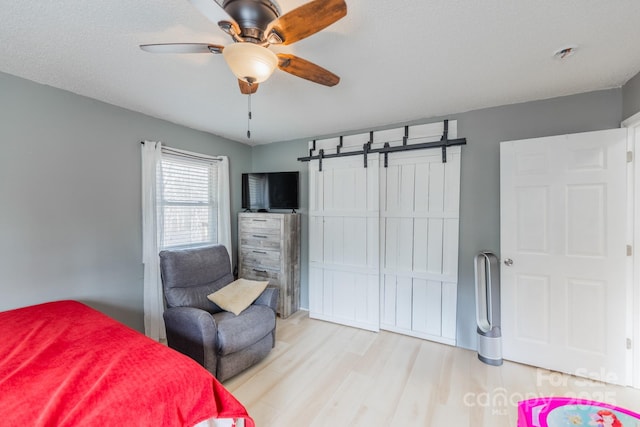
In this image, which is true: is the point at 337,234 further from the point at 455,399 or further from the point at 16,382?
the point at 16,382

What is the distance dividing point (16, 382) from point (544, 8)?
285 cm

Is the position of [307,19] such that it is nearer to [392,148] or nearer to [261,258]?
[392,148]

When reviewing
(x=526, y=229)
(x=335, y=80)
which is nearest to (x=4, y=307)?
(x=335, y=80)

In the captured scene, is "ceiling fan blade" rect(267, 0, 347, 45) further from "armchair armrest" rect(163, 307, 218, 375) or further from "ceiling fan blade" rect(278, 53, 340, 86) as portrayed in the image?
"armchair armrest" rect(163, 307, 218, 375)

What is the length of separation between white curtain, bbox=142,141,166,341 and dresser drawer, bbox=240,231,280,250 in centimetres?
105

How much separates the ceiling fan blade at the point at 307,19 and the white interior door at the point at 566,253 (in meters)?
2.13

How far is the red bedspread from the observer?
3.19ft

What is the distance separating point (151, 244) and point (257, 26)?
2.40 meters

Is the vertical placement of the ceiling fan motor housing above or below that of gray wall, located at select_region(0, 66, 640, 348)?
above

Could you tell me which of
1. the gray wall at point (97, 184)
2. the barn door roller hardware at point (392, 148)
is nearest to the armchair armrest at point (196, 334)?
the gray wall at point (97, 184)

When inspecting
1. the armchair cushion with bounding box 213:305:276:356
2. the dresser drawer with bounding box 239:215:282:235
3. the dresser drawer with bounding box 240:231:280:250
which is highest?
the dresser drawer with bounding box 239:215:282:235

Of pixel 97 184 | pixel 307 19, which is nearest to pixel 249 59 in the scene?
pixel 307 19

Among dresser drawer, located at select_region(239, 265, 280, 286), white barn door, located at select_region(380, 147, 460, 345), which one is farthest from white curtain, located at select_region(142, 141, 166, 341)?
white barn door, located at select_region(380, 147, 460, 345)

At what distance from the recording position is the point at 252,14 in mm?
1098
